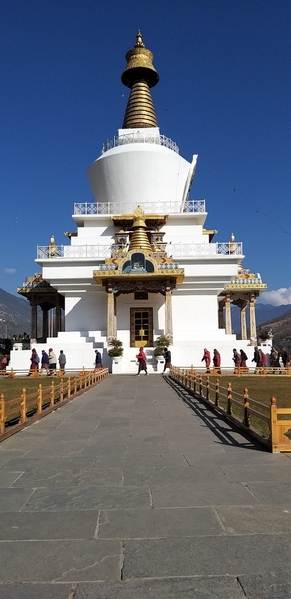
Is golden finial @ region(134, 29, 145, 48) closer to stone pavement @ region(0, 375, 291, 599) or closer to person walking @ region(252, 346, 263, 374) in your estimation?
person walking @ region(252, 346, 263, 374)

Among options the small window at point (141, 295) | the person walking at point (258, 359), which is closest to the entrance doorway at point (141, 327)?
the small window at point (141, 295)

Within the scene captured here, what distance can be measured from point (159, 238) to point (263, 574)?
2916 centimetres

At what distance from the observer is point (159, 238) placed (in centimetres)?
3206

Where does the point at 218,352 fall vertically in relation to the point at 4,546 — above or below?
above

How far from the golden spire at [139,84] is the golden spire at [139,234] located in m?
11.0

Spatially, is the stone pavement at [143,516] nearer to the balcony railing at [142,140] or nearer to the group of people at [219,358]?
the group of people at [219,358]

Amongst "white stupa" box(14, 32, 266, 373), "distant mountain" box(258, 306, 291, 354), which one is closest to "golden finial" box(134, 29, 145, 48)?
"white stupa" box(14, 32, 266, 373)

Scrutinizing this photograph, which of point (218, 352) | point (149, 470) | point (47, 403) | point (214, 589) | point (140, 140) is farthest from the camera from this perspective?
point (140, 140)

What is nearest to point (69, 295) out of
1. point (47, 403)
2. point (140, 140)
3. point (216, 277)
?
point (216, 277)

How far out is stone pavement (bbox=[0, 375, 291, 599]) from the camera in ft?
11.5

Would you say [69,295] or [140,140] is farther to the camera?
[140,140]

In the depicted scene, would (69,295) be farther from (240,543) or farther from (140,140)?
(240,543)

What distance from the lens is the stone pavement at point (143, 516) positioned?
11.5 ft

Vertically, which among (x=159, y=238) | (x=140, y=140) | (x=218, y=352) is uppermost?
(x=140, y=140)
